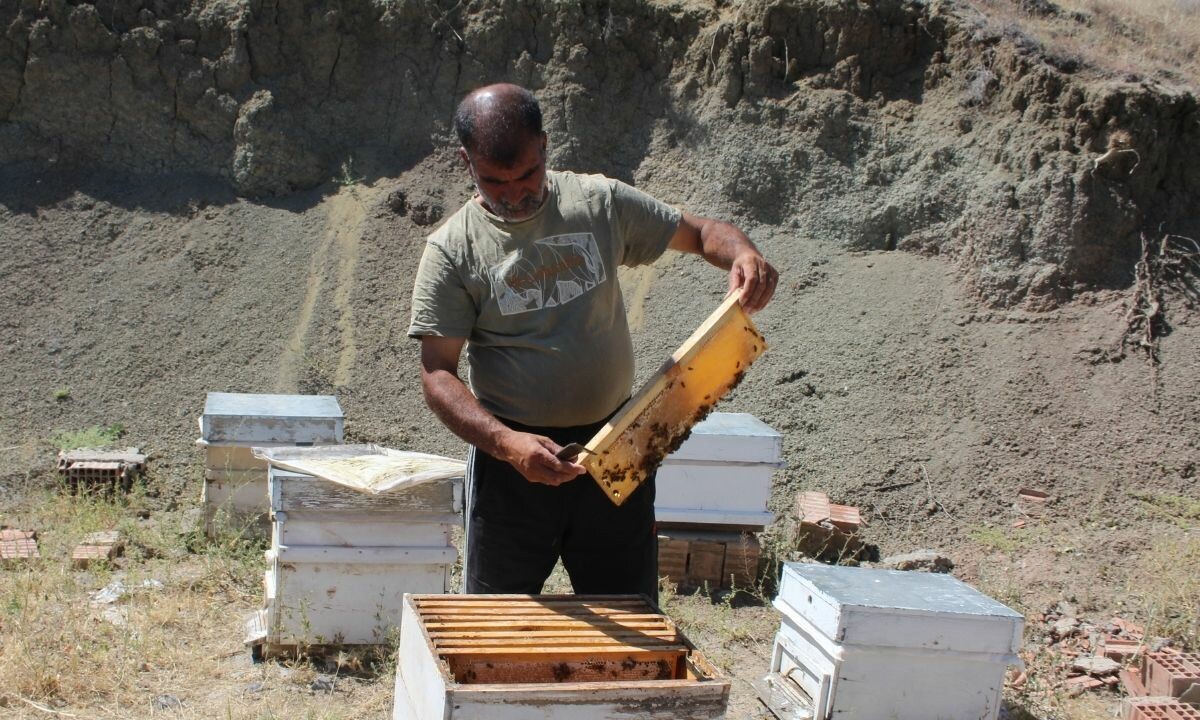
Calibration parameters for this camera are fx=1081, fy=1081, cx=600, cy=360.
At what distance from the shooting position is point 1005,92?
9.42 m

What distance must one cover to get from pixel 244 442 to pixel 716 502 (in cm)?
286

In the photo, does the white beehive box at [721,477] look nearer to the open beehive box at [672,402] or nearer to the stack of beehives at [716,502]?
the stack of beehives at [716,502]

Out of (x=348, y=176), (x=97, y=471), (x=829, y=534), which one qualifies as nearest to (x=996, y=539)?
(x=829, y=534)

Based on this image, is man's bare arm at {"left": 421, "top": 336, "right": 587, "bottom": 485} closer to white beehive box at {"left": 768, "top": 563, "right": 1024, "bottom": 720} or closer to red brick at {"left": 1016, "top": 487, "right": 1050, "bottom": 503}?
white beehive box at {"left": 768, "top": 563, "right": 1024, "bottom": 720}

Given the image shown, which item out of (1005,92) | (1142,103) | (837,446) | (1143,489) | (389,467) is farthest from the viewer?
(1005,92)

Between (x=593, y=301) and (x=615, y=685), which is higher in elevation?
(x=593, y=301)

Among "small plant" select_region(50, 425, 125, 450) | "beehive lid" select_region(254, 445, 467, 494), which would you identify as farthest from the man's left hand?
"small plant" select_region(50, 425, 125, 450)

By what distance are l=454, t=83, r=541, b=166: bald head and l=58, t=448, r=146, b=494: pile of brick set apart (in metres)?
5.60

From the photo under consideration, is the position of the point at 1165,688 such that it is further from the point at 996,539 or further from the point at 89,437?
the point at 89,437

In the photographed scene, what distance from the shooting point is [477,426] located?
312cm

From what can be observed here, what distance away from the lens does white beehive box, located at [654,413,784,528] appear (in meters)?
6.27

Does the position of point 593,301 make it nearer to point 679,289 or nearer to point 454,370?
point 454,370

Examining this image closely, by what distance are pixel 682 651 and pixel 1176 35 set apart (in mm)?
10001

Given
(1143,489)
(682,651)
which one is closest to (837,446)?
(1143,489)
